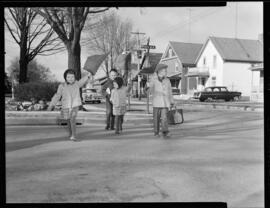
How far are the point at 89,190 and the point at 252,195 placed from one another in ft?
5.60

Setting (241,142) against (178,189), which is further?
(241,142)

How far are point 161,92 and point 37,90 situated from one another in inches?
234

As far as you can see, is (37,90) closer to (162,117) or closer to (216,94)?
(162,117)

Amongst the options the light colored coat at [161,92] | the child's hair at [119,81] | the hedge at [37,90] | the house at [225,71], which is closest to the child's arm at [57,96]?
the child's hair at [119,81]

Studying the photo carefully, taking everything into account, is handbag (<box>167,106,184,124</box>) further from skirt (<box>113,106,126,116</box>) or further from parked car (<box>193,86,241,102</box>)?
skirt (<box>113,106,126,116</box>)

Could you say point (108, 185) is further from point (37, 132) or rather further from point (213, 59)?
point (213, 59)

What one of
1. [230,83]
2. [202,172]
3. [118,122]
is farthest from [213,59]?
[202,172]

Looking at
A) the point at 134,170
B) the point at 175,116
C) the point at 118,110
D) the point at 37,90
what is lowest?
the point at 134,170

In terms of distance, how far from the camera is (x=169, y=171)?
13.6 feet

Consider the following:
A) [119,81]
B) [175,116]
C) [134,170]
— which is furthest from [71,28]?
[134,170]

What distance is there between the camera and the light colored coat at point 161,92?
22.3ft

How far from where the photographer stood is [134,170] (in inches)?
164

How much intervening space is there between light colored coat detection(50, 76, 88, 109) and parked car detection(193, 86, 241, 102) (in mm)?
3574
